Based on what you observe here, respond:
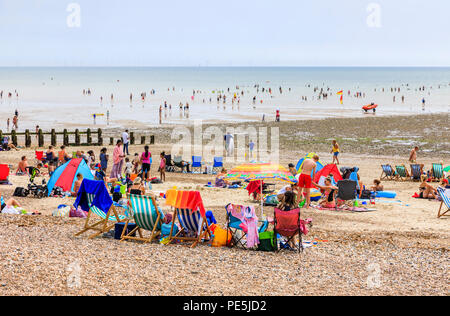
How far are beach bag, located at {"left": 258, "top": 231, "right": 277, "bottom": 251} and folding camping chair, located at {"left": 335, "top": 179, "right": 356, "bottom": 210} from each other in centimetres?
486

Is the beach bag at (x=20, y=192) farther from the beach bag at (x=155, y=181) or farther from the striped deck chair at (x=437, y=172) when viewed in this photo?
the striped deck chair at (x=437, y=172)

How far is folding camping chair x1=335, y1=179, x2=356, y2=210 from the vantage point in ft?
43.8

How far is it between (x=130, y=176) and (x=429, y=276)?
10.2 m

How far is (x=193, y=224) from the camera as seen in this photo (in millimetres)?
9336

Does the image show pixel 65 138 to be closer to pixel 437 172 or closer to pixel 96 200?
pixel 437 172

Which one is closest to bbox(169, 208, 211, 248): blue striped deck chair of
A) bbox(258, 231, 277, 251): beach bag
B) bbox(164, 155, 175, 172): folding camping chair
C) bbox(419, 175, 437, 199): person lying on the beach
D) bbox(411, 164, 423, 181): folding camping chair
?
bbox(258, 231, 277, 251): beach bag

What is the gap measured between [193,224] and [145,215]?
2.71ft

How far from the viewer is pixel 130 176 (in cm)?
1625

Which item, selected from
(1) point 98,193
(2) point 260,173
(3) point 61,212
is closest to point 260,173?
(2) point 260,173

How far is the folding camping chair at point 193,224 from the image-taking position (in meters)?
9.23

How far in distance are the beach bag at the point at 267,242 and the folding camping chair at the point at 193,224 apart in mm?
925
